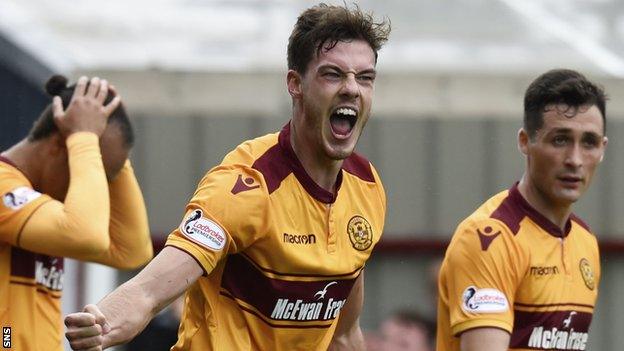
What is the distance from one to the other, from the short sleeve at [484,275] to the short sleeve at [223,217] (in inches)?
46.0

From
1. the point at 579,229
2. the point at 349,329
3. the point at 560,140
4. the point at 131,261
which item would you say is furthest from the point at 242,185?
the point at 579,229

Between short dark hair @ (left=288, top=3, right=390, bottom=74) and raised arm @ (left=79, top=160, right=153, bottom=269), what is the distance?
1.67 m

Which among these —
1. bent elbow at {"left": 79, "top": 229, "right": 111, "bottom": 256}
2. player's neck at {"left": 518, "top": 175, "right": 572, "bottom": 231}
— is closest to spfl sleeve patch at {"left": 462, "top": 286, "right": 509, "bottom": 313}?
player's neck at {"left": 518, "top": 175, "right": 572, "bottom": 231}

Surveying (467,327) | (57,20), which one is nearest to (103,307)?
(467,327)

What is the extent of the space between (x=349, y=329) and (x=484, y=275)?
2.11ft

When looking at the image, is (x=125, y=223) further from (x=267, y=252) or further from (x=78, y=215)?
(x=267, y=252)

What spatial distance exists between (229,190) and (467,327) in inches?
54.9

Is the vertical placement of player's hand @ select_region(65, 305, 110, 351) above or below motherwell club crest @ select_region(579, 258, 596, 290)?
Answer: above

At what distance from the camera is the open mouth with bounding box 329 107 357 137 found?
6.16 meters

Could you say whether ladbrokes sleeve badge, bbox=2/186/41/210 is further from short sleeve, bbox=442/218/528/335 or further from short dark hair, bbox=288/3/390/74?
short sleeve, bbox=442/218/528/335

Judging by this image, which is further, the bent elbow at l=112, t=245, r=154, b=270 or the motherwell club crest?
the bent elbow at l=112, t=245, r=154, b=270

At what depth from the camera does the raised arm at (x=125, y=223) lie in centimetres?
764

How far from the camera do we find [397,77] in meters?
14.1

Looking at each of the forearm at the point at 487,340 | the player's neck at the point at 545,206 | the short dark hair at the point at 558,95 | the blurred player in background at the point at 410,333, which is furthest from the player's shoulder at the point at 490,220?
the blurred player in background at the point at 410,333
